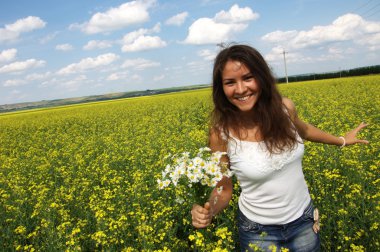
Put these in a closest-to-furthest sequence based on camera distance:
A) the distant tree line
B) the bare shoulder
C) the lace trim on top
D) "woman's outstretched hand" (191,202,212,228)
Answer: "woman's outstretched hand" (191,202,212,228)
the lace trim on top
the bare shoulder
the distant tree line

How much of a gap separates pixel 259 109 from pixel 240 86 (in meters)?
0.30

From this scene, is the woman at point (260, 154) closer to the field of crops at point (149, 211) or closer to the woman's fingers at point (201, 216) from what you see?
the woman's fingers at point (201, 216)

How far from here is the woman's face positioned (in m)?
2.13

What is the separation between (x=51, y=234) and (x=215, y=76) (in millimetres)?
2899

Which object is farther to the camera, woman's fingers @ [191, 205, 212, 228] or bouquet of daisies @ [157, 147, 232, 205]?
woman's fingers @ [191, 205, 212, 228]

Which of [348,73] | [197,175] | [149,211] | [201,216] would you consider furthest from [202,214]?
[348,73]

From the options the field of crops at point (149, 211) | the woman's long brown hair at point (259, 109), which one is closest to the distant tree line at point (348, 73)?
the field of crops at point (149, 211)

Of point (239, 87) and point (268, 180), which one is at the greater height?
point (239, 87)

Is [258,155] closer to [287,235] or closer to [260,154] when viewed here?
[260,154]

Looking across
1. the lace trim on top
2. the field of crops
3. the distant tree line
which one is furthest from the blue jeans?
the distant tree line

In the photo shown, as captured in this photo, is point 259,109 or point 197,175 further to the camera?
point 259,109

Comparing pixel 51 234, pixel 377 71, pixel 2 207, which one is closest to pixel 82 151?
pixel 2 207

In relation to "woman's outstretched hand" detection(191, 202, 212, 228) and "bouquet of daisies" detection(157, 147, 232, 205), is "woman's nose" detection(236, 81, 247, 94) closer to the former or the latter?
"bouquet of daisies" detection(157, 147, 232, 205)

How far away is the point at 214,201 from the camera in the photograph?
214cm
